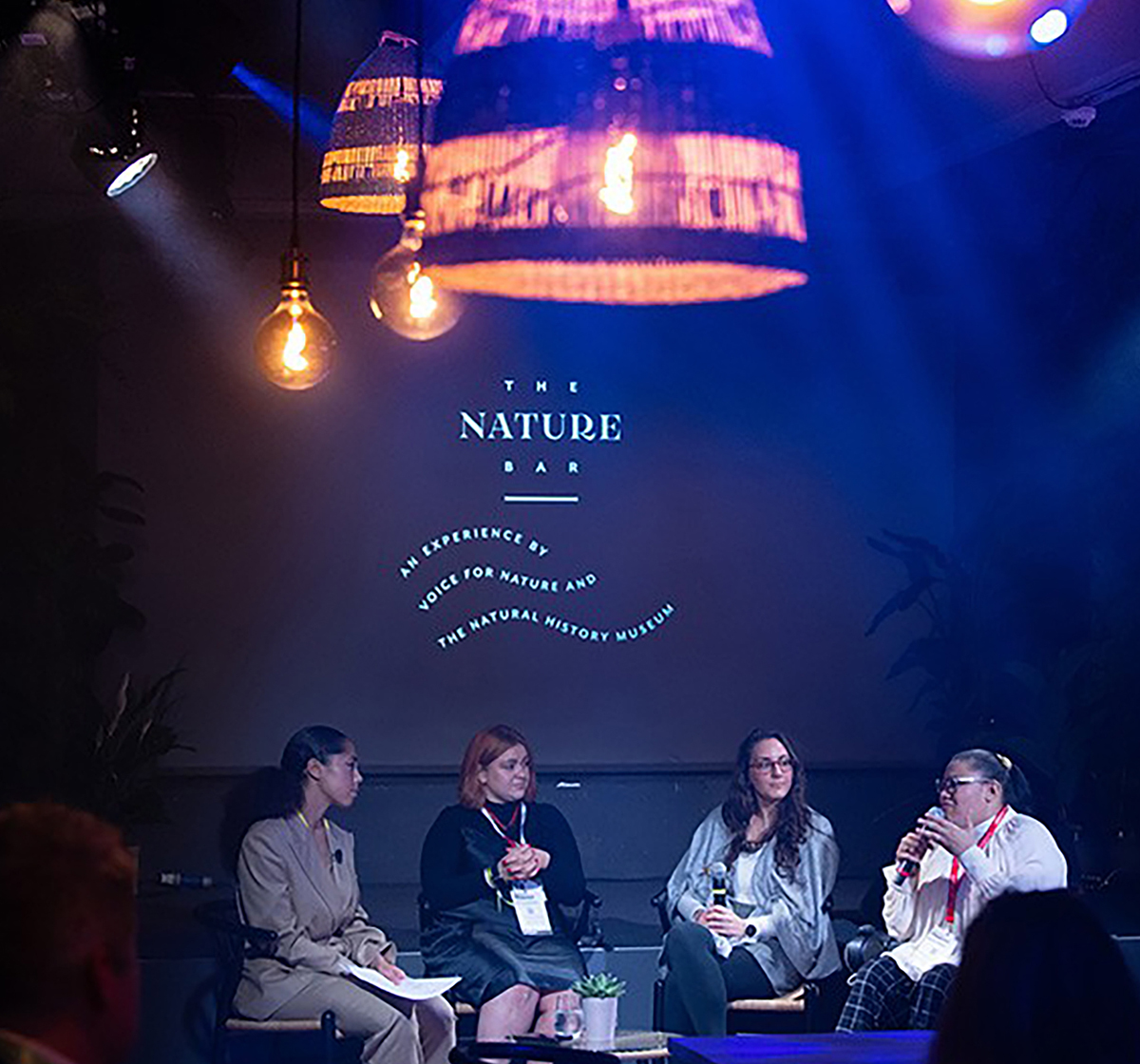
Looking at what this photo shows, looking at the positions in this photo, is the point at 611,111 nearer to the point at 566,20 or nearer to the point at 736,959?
the point at 566,20

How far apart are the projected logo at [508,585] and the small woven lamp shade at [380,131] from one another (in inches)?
172

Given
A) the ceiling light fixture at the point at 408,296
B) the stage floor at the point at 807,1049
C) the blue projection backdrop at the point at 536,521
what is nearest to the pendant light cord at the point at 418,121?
the ceiling light fixture at the point at 408,296

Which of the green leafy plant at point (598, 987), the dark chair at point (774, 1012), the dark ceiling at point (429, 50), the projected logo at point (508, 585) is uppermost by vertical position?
the dark ceiling at point (429, 50)

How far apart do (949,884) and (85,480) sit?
14.0ft

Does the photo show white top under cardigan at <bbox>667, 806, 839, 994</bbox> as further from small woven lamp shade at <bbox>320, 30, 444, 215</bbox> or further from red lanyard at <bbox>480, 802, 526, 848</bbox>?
small woven lamp shade at <bbox>320, 30, 444, 215</bbox>

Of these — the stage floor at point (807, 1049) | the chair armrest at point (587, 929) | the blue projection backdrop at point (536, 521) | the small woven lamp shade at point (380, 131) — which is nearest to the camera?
the stage floor at point (807, 1049)

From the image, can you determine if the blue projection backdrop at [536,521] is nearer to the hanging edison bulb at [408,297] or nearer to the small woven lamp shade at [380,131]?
the hanging edison bulb at [408,297]

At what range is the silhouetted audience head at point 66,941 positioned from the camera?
1.88 m

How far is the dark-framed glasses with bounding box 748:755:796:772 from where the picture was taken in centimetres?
663

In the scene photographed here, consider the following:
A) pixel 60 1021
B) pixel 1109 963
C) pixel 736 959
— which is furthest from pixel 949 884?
pixel 60 1021

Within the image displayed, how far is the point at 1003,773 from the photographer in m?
6.11

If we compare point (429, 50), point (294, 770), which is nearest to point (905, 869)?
point (294, 770)

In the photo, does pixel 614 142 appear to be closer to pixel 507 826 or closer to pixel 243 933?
pixel 243 933

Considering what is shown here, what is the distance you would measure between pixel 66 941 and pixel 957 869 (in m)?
4.52
